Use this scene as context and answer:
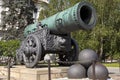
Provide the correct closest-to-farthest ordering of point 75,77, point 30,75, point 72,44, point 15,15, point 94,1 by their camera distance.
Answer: point 75,77, point 30,75, point 72,44, point 94,1, point 15,15

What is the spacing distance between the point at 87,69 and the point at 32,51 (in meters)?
2.81

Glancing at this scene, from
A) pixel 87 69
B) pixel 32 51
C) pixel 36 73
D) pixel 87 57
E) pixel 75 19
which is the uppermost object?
pixel 75 19

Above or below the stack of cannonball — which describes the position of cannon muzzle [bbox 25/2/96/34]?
above

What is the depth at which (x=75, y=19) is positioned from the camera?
10758mm

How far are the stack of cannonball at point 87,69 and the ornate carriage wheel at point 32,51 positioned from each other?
2016 mm

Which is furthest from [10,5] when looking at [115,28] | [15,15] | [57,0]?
[115,28]

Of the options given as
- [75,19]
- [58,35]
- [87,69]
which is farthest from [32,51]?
[87,69]

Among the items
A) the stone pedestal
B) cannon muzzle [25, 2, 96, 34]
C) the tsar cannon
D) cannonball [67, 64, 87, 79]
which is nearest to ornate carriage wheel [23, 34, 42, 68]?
the tsar cannon

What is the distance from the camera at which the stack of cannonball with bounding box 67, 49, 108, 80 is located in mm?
10047

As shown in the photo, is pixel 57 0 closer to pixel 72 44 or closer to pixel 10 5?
pixel 10 5

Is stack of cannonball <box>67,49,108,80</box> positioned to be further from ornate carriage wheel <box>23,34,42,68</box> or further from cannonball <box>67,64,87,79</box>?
ornate carriage wheel <box>23,34,42,68</box>

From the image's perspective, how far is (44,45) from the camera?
40.9 feet

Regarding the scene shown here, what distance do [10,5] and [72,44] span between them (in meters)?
25.4

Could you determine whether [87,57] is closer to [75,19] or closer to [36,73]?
[75,19]
